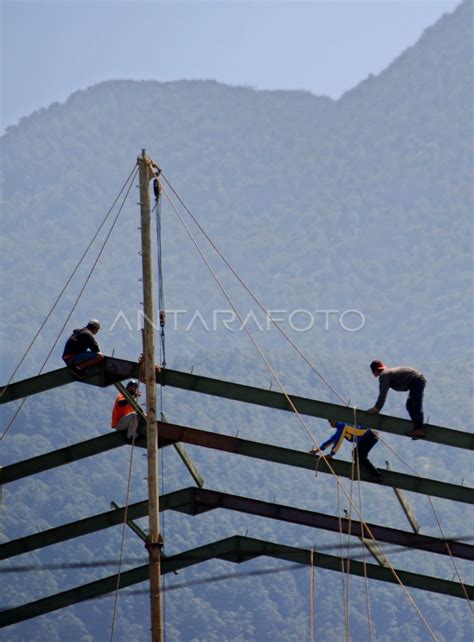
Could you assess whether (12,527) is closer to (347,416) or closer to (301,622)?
(301,622)

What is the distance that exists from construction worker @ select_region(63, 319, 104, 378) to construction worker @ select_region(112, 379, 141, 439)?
0.74 metres

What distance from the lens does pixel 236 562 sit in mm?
28812

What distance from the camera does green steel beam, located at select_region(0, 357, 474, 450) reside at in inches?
946

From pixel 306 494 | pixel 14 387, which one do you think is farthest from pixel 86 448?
pixel 306 494

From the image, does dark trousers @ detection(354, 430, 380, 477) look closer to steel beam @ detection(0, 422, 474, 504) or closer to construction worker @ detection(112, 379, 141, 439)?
steel beam @ detection(0, 422, 474, 504)

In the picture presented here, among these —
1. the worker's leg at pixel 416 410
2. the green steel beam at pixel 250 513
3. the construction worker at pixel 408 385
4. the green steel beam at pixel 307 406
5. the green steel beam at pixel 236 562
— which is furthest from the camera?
the green steel beam at pixel 236 562

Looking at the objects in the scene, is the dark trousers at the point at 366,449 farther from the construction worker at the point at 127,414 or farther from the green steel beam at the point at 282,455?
the construction worker at the point at 127,414

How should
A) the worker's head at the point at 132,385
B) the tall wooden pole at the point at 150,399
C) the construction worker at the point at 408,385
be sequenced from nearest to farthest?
the tall wooden pole at the point at 150,399 < the construction worker at the point at 408,385 < the worker's head at the point at 132,385

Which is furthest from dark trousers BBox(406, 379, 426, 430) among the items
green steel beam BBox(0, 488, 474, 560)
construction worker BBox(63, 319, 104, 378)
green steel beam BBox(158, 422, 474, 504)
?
construction worker BBox(63, 319, 104, 378)

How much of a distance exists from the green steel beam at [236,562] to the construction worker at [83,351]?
523cm

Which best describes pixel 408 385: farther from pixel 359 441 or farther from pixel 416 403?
pixel 359 441

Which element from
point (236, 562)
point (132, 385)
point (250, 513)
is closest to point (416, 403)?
point (250, 513)

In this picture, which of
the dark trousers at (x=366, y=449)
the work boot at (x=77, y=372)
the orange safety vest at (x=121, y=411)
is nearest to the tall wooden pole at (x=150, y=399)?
the work boot at (x=77, y=372)

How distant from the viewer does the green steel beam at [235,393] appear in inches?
946
